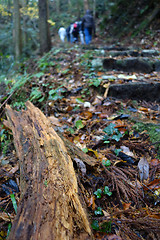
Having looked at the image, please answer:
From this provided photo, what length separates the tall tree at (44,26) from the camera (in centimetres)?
582

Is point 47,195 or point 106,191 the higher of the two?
point 47,195

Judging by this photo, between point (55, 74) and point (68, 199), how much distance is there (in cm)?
336

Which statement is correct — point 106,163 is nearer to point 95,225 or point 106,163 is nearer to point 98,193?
point 98,193

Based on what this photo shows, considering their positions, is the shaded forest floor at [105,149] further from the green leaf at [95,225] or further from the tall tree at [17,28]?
the tall tree at [17,28]

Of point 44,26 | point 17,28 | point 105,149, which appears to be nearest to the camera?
point 105,149

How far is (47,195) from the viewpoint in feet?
3.57

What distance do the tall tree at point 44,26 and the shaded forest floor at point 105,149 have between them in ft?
11.0

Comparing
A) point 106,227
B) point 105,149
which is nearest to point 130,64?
point 105,149

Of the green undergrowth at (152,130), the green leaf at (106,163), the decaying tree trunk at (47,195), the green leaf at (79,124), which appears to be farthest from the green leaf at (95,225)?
the green leaf at (79,124)

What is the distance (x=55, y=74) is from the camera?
3.95 meters

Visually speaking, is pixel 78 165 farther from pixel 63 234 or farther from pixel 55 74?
pixel 55 74

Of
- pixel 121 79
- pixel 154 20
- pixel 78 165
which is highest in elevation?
pixel 154 20

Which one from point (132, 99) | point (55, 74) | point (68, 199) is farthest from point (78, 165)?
point (55, 74)

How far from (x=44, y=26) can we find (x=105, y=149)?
19.7 ft
